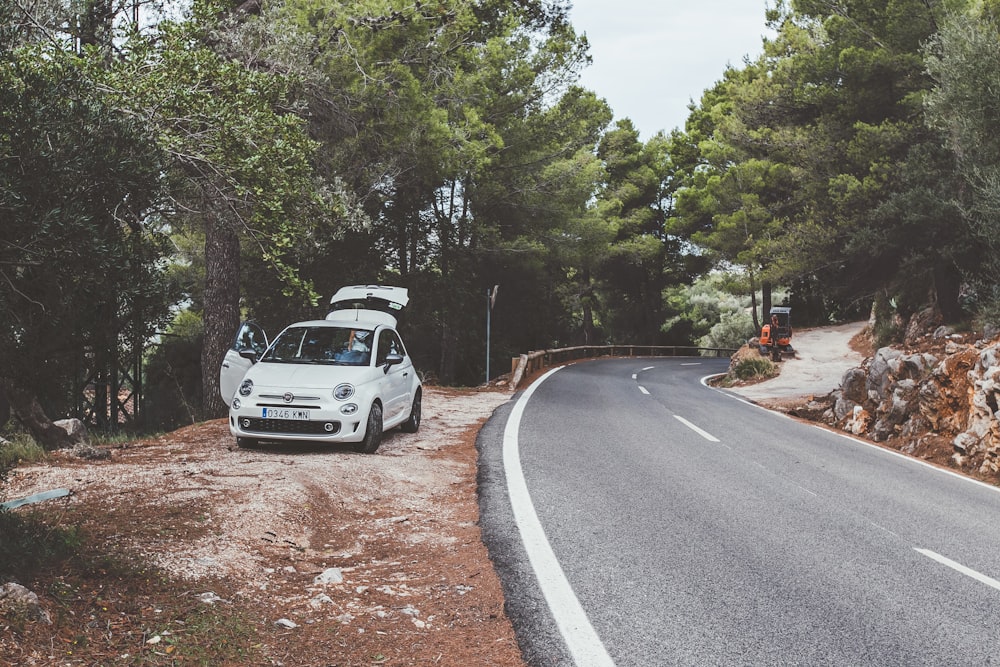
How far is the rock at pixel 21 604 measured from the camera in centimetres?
365

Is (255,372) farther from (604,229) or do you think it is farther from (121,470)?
(604,229)

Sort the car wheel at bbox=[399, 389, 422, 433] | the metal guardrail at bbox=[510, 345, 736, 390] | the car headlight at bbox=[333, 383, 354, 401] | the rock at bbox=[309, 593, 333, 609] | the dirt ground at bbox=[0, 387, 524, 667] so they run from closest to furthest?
the dirt ground at bbox=[0, 387, 524, 667] → the rock at bbox=[309, 593, 333, 609] → the car headlight at bbox=[333, 383, 354, 401] → the car wheel at bbox=[399, 389, 422, 433] → the metal guardrail at bbox=[510, 345, 736, 390]

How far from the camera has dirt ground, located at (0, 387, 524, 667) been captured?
3.87 m

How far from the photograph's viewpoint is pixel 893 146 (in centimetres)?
2395

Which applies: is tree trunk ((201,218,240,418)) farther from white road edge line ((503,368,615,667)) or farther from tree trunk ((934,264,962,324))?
tree trunk ((934,264,962,324))

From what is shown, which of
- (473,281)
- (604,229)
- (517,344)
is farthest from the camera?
(517,344)

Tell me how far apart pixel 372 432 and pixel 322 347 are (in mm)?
1563

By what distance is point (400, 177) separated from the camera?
71.3 ft

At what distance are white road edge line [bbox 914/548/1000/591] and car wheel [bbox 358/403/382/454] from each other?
5.96m

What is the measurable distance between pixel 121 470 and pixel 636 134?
4855 centimetres

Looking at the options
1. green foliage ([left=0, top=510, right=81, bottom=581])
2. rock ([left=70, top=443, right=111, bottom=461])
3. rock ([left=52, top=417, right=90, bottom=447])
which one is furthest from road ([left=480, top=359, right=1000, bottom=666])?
rock ([left=52, top=417, right=90, bottom=447])

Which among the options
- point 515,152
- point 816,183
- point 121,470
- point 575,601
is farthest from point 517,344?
point 575,601

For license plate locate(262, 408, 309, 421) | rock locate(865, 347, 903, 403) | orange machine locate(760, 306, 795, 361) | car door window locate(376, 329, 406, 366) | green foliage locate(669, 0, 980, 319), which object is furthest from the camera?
orange machine locate(760, 306, 795, 361)

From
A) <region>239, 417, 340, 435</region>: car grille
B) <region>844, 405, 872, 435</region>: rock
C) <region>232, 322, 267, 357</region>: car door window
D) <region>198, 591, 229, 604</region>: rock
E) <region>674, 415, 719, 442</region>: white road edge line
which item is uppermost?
<region>232, 322, 267, 357</region>: car door window
